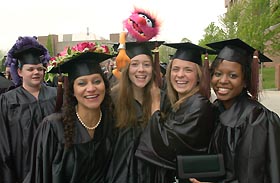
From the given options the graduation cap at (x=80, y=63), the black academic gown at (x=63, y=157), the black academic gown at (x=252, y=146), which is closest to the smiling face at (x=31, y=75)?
the graduation cap at (x=80, y=63)

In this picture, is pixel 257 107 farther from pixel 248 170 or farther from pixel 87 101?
pixel 87 101

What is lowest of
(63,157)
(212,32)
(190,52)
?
(63,157)

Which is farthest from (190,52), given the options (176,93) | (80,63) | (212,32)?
(212,32)

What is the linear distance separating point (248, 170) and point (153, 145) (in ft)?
2.73

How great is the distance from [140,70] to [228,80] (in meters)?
1.11

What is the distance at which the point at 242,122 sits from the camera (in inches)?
105

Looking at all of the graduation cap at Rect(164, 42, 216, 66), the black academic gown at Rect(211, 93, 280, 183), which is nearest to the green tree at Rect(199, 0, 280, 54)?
the graduation cap at Rect(164, 42, 216, 66)

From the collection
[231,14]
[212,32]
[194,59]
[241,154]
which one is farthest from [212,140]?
[212,32]

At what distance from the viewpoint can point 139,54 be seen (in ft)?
12.4

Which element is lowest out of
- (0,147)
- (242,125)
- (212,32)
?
(0,147)

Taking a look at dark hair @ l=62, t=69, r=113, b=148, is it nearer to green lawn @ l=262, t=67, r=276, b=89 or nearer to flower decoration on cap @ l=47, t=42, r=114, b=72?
flower decoration on cap @ l=47, t=42, r=114, b=72

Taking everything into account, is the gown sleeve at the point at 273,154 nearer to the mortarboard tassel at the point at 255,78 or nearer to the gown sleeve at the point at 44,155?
the mortarboard tassel at the point at 255,78

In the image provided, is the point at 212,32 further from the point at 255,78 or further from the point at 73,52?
the point at 73,52

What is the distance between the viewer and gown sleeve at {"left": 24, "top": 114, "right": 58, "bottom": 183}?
2826 mm
